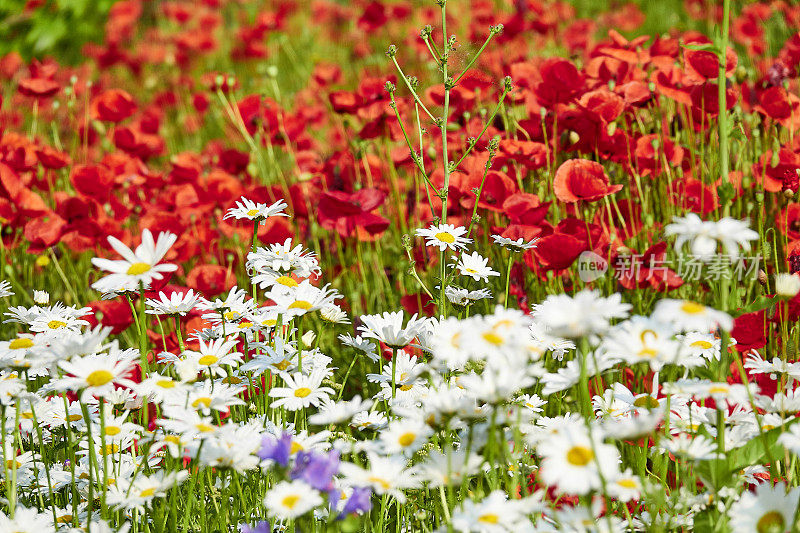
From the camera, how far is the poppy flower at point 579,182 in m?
1.69

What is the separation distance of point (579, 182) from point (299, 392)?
82cm

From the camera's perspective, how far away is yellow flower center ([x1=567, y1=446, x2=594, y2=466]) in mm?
866

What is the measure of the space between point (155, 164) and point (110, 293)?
2.74m

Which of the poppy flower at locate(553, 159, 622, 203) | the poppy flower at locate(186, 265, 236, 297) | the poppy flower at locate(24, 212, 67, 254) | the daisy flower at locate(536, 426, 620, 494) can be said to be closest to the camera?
the daisy flower at locate(536, 426, 620, 494)

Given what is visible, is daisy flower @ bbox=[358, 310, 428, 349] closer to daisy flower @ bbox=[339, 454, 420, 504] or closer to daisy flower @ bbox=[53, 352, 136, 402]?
daisy flower @ bbox=[339, 454, 420, 504]

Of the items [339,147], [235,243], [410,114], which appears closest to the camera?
[235,243]

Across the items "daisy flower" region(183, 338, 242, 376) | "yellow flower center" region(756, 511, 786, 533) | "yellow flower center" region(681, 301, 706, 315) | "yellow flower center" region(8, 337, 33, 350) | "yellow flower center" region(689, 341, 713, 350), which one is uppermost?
"yellow flower center" region(681, 301, 706, 315)

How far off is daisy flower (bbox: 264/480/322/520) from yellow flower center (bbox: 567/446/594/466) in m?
0.28

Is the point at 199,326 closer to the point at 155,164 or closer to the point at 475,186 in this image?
the point at 475,186

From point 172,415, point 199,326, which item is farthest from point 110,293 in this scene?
point 172,415

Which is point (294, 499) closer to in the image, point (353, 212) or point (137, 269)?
point (137, 269)

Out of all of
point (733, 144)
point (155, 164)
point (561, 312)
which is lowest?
point (155, 164)

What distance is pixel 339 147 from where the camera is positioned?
3480mm

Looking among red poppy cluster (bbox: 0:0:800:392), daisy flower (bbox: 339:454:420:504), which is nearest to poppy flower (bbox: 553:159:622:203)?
red poppy cluster (bbox: 0:0:800:392)
